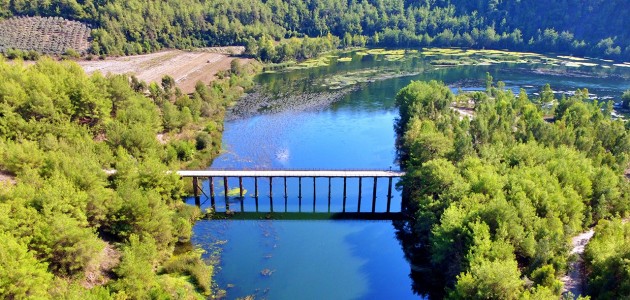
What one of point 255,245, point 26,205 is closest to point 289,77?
point 255,245

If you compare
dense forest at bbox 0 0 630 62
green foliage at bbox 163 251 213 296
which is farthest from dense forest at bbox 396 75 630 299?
dense forest at bbox 0 0 630 62

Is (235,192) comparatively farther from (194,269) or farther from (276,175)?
(194,269)

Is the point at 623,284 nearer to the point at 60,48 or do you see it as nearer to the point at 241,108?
the point at 241,108

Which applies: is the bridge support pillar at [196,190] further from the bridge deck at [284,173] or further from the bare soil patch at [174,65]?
the bare soil patch at [174,65]

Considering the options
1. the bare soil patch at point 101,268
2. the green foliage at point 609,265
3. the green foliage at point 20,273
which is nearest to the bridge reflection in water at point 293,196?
the bare soil patch at point 101,268

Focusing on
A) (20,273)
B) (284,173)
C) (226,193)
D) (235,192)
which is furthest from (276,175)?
(20,273)

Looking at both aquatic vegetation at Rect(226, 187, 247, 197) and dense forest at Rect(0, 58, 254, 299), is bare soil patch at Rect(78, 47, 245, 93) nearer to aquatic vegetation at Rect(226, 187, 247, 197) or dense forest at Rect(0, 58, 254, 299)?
dense forest at Rect(0, 58, 254, 299)
